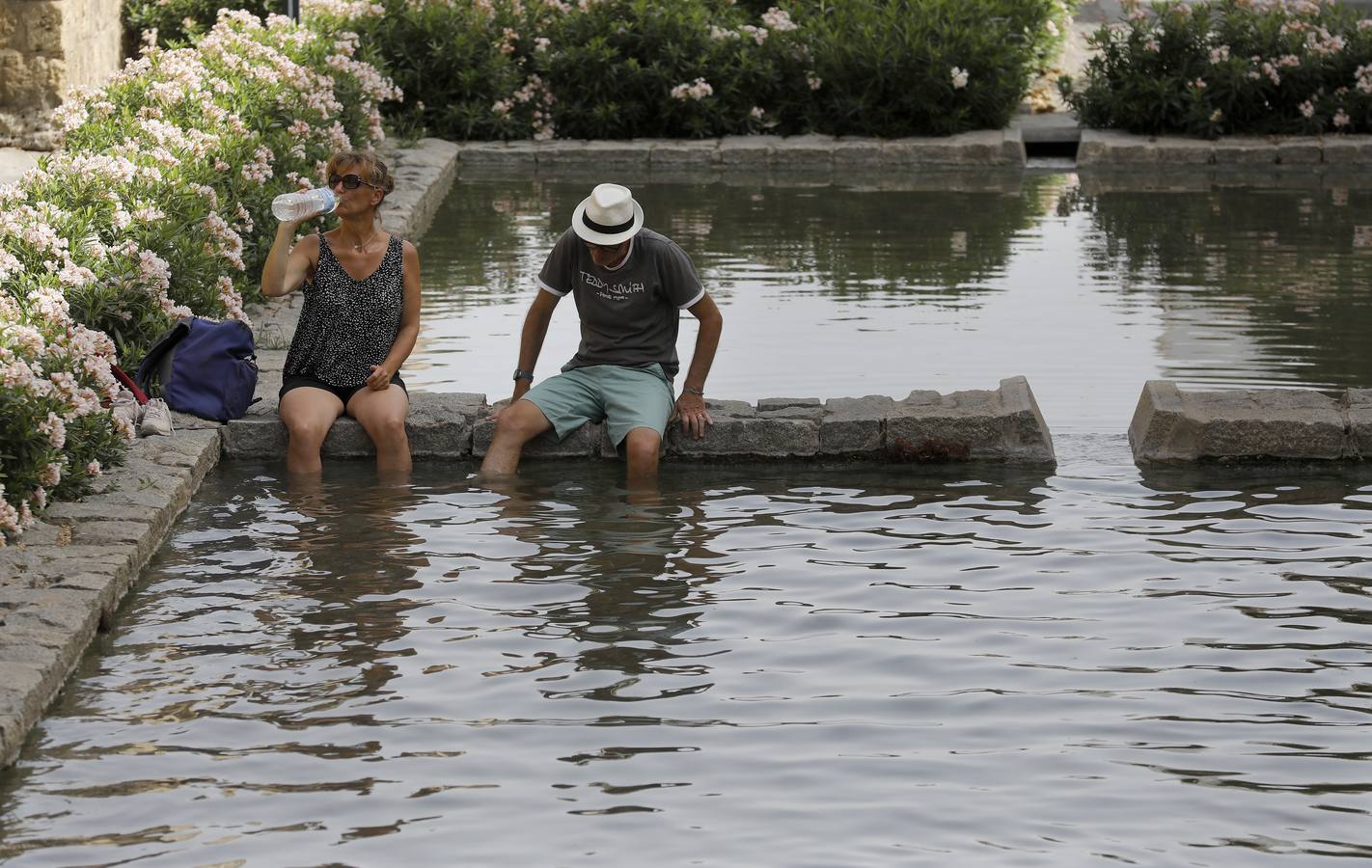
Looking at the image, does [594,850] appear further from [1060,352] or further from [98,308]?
[1060,352]

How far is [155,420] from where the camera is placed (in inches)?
321

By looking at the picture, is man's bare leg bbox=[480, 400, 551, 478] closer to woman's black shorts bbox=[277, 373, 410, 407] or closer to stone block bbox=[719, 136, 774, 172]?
woman's black shorts bbox=[277, 373, 410, 407]

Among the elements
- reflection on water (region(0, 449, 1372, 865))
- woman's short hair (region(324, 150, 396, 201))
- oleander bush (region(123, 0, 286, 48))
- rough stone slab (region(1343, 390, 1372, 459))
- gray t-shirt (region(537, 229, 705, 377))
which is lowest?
reflection on water (region(0, 449, 1372, 865))

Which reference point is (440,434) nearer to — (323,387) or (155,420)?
(323,387)

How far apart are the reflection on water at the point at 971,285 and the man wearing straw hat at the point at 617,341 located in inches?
53.1

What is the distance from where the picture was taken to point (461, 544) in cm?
713

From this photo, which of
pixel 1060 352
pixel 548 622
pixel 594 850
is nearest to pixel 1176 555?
pixel 548 622

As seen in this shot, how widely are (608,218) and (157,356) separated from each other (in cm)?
210

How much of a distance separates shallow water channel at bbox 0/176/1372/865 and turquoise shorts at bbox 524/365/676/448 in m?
0.22

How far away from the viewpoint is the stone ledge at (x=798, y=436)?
325 inches

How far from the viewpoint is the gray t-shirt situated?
26.6 ft

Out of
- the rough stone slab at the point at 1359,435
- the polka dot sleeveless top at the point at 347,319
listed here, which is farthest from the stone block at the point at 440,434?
the rough stone slab at the point at 1359,435

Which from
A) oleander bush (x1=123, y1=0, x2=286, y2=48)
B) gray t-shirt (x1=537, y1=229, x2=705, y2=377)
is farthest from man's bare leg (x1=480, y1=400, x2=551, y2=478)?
oleander bush (x1=123, y1=0, x2=286, y2=48)

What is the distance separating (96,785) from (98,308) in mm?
3761
